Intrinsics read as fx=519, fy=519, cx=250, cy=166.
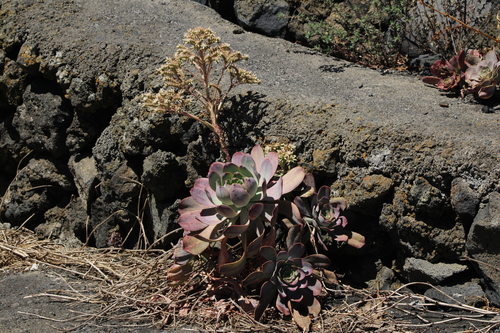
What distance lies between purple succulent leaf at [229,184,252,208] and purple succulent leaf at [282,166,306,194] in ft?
0.75

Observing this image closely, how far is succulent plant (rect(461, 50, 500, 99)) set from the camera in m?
2.89

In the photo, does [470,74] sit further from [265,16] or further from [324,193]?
[265,16]

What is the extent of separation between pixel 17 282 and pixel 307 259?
1698mm

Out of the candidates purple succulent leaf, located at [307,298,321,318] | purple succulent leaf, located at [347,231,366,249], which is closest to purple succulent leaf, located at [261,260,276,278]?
purple succulent leaf, located at [307,298,321,318]

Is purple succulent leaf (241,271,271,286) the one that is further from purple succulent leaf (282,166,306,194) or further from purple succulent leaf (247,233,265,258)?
purple succulent leaf (282,166,306,194)

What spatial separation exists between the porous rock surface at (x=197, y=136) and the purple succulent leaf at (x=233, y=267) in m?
0.64

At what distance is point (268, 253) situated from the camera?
2.33 metres

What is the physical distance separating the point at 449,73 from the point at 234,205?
166 centimetres

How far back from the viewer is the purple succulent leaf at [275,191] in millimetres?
2391

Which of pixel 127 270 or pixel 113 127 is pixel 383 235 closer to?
pixel 127 270

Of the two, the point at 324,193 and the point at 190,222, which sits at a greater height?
the point at 324,193

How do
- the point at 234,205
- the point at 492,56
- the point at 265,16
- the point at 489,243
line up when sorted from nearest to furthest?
the point at 489,243 → the point at 234,205 → the point at 492,56 → the point at 265,16

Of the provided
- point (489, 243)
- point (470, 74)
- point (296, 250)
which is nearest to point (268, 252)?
point (296, 250)

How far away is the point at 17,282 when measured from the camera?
9.66ft
